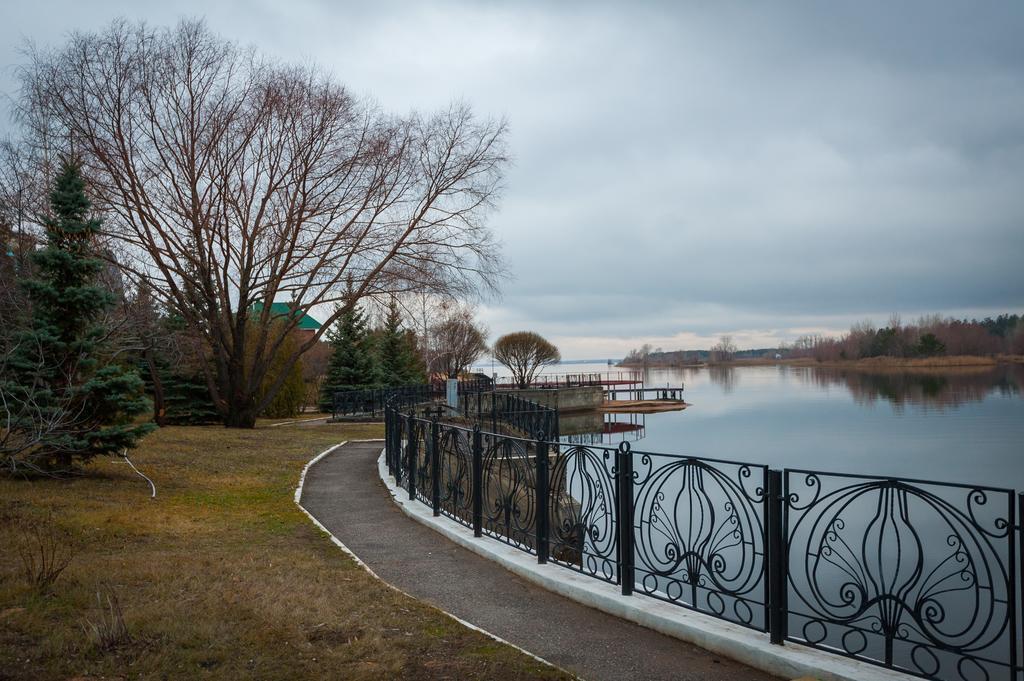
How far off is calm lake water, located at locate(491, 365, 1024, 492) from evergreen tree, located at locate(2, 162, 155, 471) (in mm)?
12605

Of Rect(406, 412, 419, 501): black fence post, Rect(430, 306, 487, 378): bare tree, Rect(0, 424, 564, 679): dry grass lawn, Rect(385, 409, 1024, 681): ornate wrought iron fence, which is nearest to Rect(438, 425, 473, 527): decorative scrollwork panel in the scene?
Rect(385, 409, 1024, 681): ornate wrought iron fence

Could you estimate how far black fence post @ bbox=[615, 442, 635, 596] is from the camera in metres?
5.86

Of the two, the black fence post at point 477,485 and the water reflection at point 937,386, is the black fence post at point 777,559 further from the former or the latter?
the water reflection at point 937,386

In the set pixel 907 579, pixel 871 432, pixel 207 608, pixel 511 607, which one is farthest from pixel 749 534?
pixel 871 432

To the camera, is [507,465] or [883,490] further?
[507,465]

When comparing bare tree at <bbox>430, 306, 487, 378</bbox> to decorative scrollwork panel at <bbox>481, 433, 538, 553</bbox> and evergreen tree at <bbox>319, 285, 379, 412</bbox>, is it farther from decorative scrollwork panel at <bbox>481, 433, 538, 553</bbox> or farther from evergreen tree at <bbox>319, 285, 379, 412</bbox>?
decorative scrollwork panel at <bbox>481, 433, 538, 553</bbox>

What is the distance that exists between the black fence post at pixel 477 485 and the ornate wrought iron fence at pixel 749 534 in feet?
0.06

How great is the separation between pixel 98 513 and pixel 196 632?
5.15 meters

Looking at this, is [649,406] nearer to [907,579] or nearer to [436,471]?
[436,471]

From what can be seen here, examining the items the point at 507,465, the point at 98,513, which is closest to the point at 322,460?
the point at 98,513

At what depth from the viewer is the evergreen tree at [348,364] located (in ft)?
131

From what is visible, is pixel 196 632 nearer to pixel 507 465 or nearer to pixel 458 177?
pixel 507 465

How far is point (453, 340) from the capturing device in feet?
194

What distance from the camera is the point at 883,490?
4.34 meters
